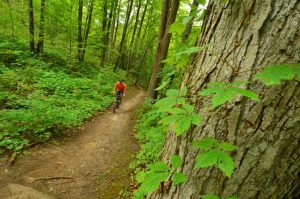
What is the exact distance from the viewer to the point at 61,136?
7895 millimetres

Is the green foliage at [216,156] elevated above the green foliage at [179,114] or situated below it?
below

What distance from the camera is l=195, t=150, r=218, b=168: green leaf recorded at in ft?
3.62

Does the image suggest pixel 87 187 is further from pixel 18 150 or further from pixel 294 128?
pixel 294 128

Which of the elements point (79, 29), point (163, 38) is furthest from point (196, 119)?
point (79, 29)

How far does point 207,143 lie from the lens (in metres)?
1.23

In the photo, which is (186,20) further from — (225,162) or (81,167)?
(81,167)

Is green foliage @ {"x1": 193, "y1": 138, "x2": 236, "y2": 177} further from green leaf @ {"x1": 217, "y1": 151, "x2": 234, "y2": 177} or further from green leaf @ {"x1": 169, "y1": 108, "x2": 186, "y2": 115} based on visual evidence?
green leaf @ {"x1": 169, "y1": 108, "x2": 186, "y2": 115}

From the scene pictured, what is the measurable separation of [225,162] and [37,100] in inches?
316

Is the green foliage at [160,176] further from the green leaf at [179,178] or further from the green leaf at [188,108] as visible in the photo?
the green leaf at [188,108]

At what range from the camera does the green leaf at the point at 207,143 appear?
1215 mm

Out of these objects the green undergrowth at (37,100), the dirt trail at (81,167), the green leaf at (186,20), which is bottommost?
the dirt trail at (81,167)

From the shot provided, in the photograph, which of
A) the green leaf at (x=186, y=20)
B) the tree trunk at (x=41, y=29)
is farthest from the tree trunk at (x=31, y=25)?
the green leaf at (x=186, y=20)

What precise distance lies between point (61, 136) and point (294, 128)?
7821 mm

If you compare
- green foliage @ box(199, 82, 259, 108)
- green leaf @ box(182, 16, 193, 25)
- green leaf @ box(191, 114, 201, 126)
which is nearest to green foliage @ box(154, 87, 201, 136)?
green leaf @ box(191, 114, 201, 126)
